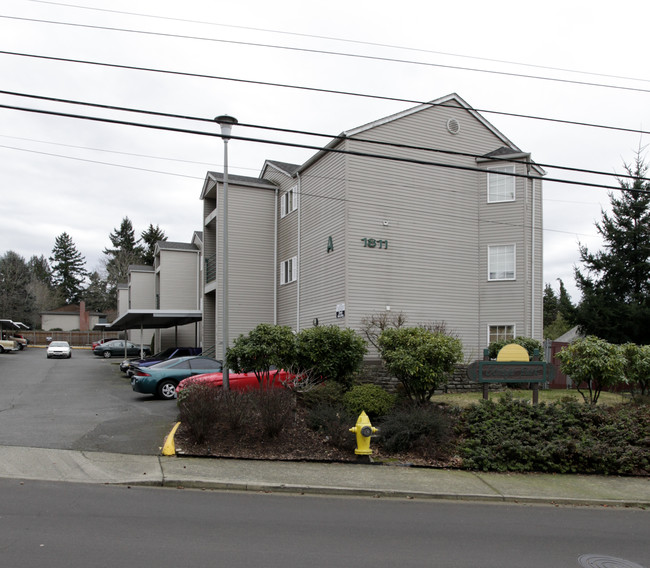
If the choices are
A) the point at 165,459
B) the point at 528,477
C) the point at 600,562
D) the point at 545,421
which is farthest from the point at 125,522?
the point at 545,421

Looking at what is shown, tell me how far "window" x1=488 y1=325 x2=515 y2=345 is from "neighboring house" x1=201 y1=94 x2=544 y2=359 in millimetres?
40

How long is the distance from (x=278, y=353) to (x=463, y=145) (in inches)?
484

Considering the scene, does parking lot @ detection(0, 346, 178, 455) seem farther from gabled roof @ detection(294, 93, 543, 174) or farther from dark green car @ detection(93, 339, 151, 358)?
dark green car @ detection(93, 339, 151, 358)

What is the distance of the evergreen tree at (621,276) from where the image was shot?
2898cm

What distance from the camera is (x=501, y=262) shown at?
21.6m

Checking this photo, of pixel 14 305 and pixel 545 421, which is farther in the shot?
pixel 14 305

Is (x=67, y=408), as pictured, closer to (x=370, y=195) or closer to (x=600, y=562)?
(x=370, y=195)

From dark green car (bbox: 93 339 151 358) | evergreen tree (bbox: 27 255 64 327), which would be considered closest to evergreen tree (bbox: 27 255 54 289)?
evergreen tree (bbox: 27 255 64 327)

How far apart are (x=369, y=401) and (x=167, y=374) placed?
816cm

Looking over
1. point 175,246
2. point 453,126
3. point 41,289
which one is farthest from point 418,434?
point 41,289

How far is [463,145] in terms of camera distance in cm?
2191

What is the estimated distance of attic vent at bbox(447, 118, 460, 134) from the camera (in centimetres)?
2167

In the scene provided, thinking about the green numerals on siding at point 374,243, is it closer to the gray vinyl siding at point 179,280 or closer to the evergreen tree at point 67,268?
the gray vinyl siding at point 179,280

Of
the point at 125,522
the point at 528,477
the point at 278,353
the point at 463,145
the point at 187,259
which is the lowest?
the point at 528,477
